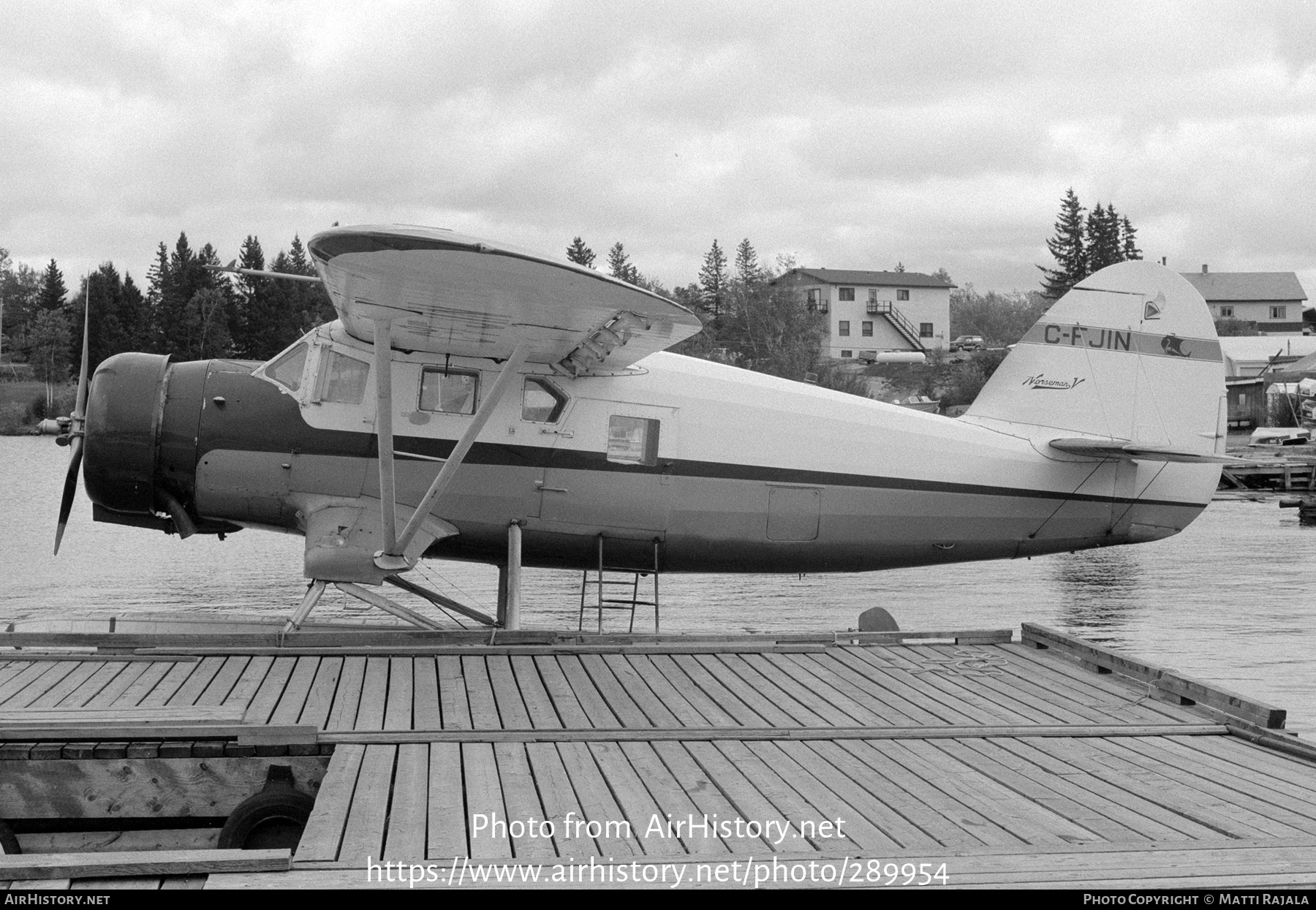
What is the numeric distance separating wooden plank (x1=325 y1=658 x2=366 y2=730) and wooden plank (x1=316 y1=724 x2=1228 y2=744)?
0.21 meters

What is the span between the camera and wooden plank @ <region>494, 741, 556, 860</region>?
12.7 ft

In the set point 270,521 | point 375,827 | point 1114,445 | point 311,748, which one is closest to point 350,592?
point 270,521

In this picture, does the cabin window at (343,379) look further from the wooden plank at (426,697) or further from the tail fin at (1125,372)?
the tail fin at (1125,372)

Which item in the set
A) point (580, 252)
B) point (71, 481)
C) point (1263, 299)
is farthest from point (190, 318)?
point (1263, 299)

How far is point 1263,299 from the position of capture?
395ft

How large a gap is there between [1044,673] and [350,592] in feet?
14.1

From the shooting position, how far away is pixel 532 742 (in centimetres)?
518

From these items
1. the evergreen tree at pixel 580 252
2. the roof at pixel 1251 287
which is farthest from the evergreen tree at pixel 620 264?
the roof at pixel 1251 287

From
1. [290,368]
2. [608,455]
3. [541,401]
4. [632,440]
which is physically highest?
[290,368]

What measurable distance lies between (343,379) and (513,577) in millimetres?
1834

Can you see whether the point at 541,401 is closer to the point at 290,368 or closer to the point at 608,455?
the point at 608,455

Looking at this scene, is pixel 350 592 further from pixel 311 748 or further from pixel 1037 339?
pixel 1037 339

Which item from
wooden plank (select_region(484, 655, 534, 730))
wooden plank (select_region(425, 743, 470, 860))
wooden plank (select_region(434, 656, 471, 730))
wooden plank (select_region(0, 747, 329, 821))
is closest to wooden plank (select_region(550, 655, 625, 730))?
wooden plank (select_region(484, 655, 534, 730))

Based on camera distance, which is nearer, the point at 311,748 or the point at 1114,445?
the point at 311,748
